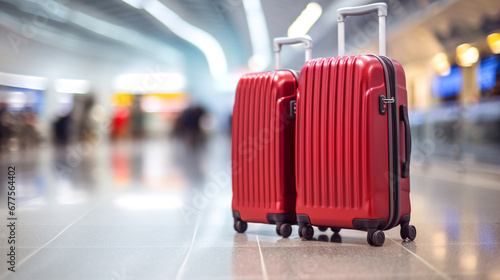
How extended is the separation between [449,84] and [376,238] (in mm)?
9528

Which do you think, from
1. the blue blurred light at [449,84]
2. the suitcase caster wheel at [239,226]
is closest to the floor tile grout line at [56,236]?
the suitcase caster wheel at [239,226]

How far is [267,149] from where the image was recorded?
275 centimetres

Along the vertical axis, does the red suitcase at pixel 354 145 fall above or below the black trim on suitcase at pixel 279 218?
above

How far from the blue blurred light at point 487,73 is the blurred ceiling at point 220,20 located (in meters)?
0.77


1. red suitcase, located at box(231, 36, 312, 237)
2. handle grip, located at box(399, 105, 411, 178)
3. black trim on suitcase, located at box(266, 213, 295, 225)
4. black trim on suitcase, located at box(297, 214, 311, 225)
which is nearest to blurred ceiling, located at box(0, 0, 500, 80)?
red suitcase, located at box(231, 36, 312, 237)

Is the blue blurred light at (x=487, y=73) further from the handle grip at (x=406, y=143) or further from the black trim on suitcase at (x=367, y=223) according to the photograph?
the black trim on suitcase at (x=367, y=223)

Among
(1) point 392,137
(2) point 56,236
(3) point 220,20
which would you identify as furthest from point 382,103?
(3) point 220,20

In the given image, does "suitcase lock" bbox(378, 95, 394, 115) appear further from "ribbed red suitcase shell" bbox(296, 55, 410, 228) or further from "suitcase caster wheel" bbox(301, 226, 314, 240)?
"suitcase caster wheel" bbox(301, 226, 314, 240)

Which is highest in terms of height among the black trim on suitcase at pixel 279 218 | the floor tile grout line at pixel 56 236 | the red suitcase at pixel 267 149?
the red suitcase at pixel 267 149

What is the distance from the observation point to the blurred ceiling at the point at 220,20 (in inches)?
362

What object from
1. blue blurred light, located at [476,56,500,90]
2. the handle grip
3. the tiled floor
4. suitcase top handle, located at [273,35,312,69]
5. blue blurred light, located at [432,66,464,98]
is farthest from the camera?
blue blurred light, located at [432,66,464,98]

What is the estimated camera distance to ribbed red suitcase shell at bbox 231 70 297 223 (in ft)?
8.91

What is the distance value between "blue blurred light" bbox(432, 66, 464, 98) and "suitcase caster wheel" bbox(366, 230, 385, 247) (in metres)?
8.92

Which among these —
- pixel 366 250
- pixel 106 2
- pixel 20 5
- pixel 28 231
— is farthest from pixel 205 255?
pixel 20 5
